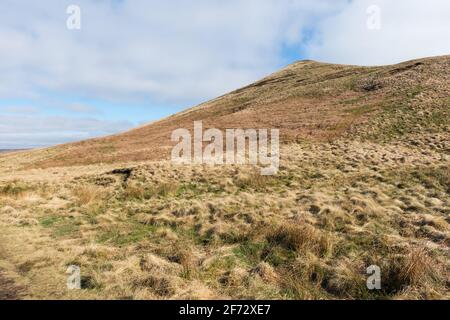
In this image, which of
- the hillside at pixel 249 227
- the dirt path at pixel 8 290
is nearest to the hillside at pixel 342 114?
the hillside at pixel 249 227

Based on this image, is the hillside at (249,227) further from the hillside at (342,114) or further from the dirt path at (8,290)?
the hillside at (342,114)

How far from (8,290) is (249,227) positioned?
22.4ft

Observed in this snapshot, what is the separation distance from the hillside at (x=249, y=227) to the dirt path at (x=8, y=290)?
0.18ft

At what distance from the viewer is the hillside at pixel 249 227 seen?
23.6 feet

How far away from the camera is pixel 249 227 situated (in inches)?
436

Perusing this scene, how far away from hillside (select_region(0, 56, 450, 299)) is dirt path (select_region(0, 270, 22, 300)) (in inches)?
2.2

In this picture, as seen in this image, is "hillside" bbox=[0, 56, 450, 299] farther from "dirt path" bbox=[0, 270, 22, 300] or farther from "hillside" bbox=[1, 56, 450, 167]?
"hillside" bbox=[1, 56, 450, 167]

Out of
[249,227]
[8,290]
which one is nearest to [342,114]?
[249,227]

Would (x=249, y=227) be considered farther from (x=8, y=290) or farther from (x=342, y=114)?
(x=342, y=114)

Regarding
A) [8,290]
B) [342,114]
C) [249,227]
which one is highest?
[342,114]

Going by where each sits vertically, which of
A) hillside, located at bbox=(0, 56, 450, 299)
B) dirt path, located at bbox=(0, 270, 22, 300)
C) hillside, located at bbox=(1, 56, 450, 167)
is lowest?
dirt path, located at bbox=(0, 270, 22, 300)

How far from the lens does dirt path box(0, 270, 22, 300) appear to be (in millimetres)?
6676

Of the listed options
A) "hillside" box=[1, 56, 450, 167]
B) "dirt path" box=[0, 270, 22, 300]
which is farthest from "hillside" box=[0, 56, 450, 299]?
"hillside" box=[1, 56, 450, 167]
